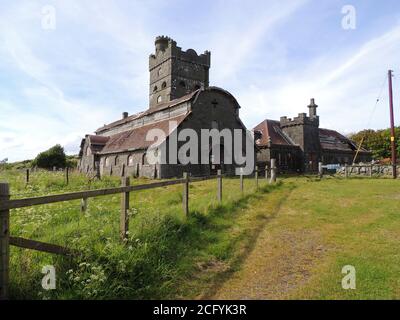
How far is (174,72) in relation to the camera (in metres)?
40.1

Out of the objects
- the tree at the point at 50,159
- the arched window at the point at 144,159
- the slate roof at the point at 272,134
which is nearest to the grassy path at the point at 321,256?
the arched window at the point at 144,159

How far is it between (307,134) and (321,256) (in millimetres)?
35024

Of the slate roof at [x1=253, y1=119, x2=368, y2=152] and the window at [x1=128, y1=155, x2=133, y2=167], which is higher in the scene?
the slate roof at [x1=253, y1=119, x2=368, y2=152]

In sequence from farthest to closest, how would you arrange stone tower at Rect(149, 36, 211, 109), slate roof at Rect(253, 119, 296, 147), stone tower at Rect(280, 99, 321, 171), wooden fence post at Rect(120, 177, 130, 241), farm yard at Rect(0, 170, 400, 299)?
stone tower at Rect(149, 36, 211, 109) < stone tower at Rect(280, 99, 321, 171) < slate roof at Rect(253, 119, 296, 147) < wooden fence post at Rect(120, 177, 130, 241) < farm yard at Rect(0, 170, 400, 299)

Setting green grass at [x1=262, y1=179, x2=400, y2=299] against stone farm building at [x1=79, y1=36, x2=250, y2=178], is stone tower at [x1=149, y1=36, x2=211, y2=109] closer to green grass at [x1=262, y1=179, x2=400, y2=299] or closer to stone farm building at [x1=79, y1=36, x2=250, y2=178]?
stone farm building at [x1=79, y1=36, x2=250, y2=178]

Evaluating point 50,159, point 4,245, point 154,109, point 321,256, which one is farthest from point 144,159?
point 50,159

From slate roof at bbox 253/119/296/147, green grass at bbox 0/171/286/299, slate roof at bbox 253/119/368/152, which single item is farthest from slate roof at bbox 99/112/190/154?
green grass at bbox 0/171/286/299

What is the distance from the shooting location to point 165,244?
19.8ft

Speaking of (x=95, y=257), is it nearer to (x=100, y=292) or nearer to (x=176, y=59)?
(x=100, y=292)

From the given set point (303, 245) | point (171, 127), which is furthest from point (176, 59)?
point (303, 245)

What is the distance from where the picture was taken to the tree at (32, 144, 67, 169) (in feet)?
160

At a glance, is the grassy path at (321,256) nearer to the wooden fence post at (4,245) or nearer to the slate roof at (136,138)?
the wooden fence post at (4,245)

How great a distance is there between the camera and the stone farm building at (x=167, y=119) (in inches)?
1075
